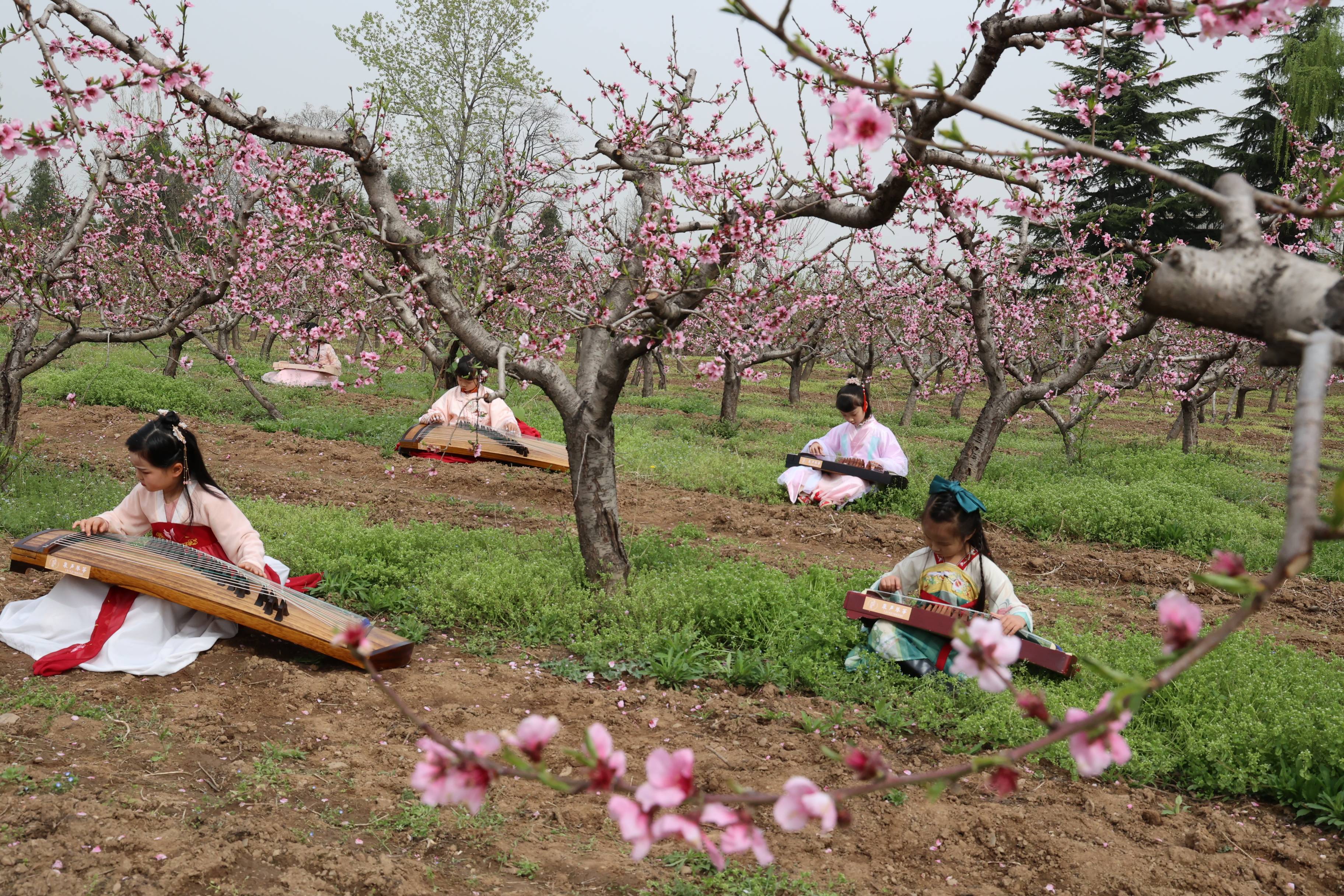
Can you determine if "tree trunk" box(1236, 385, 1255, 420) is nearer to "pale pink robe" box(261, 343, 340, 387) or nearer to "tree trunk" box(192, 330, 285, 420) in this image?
"pale pink robe" box(261, 343, 340, 387)

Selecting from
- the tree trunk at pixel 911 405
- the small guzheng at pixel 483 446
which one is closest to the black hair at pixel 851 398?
the small guzheng at pixel 483 446

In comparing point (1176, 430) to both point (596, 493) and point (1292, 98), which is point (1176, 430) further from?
point (596, 493)

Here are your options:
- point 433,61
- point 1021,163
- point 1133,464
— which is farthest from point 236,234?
point 433,61

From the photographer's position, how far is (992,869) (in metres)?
2.94

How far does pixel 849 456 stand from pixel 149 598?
6.63 metres

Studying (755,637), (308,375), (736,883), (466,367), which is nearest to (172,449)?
(755,637)

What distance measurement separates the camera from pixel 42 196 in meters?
30.3

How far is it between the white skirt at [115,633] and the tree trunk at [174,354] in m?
9.34

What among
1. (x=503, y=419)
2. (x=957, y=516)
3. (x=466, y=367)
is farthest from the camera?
(x=503, y=419)

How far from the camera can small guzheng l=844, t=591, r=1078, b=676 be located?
165 inches

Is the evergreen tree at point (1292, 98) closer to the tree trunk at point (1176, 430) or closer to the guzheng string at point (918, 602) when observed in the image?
the tree trunk at point (1176, 430)

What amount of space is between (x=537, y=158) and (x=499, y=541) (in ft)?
10.4

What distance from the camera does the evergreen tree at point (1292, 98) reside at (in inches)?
714

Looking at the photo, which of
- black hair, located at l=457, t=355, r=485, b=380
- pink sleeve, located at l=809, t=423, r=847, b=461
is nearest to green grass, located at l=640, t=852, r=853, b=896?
pink sleeve, located at l=809, t=423, r=847, b=461
